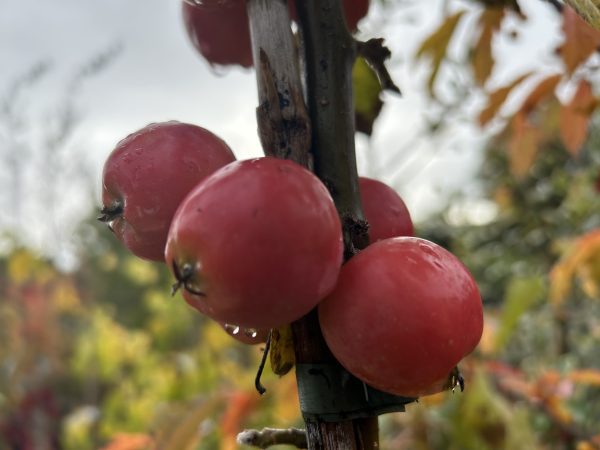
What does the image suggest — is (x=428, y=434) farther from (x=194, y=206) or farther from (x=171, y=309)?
(x=171, y=309)

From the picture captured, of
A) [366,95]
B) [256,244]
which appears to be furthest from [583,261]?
[256,244]

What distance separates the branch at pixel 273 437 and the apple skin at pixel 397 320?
88 millimetres

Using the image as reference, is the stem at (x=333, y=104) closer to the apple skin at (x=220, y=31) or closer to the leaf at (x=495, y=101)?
the apple skin at (x=220, y=31)

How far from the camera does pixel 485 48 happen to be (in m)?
0.89

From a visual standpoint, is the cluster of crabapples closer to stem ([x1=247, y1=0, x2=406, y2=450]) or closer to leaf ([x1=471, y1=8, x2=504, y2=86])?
stem ([x1=247, y1=0, x2=406, y2=450])

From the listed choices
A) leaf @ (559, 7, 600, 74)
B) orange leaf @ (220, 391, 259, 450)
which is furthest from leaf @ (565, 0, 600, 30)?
orange leaf @ (220, 391, 259, 450)

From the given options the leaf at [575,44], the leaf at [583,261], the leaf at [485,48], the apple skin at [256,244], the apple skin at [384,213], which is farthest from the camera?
the leaf at [583,261]

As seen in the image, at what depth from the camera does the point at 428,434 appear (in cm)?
178

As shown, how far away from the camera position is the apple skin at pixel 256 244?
0.30 m

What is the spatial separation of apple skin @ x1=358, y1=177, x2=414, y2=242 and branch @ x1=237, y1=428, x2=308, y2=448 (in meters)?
0.14

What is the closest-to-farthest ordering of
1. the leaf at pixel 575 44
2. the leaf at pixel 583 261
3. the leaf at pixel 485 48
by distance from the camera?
1. the leaf at pixel 575 44
2. the leaf at pixel 485 48
3. the leaf at pixel 583 261

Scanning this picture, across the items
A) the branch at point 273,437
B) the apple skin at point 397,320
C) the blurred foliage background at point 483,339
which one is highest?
the apple skin at point 397,320

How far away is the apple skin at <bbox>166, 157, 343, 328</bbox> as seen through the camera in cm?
30

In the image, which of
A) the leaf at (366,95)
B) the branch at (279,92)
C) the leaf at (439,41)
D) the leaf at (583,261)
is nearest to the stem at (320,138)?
the branch at (279,92)
